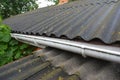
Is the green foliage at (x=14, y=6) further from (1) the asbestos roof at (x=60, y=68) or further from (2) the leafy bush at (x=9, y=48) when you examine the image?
(1) the asbestos roof at (x=60, y=68)

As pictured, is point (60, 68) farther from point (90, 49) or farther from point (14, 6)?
point (14, 6)

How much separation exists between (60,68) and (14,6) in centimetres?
1680

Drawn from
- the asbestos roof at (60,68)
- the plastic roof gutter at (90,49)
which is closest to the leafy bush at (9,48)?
the asbestos roof at (60,68)

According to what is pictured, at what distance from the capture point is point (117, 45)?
199 cm

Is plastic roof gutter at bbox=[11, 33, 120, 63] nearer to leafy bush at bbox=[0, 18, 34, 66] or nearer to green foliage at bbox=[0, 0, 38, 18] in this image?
leafy bush at bbox=[0, 18, 34, 66]

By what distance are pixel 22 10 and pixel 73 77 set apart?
696 inches

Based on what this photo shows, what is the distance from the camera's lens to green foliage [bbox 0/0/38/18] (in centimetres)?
1752

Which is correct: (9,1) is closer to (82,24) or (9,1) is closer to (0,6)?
(0,6)

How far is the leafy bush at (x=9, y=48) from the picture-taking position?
15.3 ft

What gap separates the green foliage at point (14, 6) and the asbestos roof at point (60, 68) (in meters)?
15.2

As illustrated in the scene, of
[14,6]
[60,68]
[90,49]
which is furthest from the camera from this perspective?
[14,6]

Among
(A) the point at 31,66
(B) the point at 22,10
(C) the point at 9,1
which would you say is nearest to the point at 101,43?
(A) the point at 31,66

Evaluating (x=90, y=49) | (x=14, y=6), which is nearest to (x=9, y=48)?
(x=90, y=49)

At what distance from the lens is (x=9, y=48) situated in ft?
17.2
